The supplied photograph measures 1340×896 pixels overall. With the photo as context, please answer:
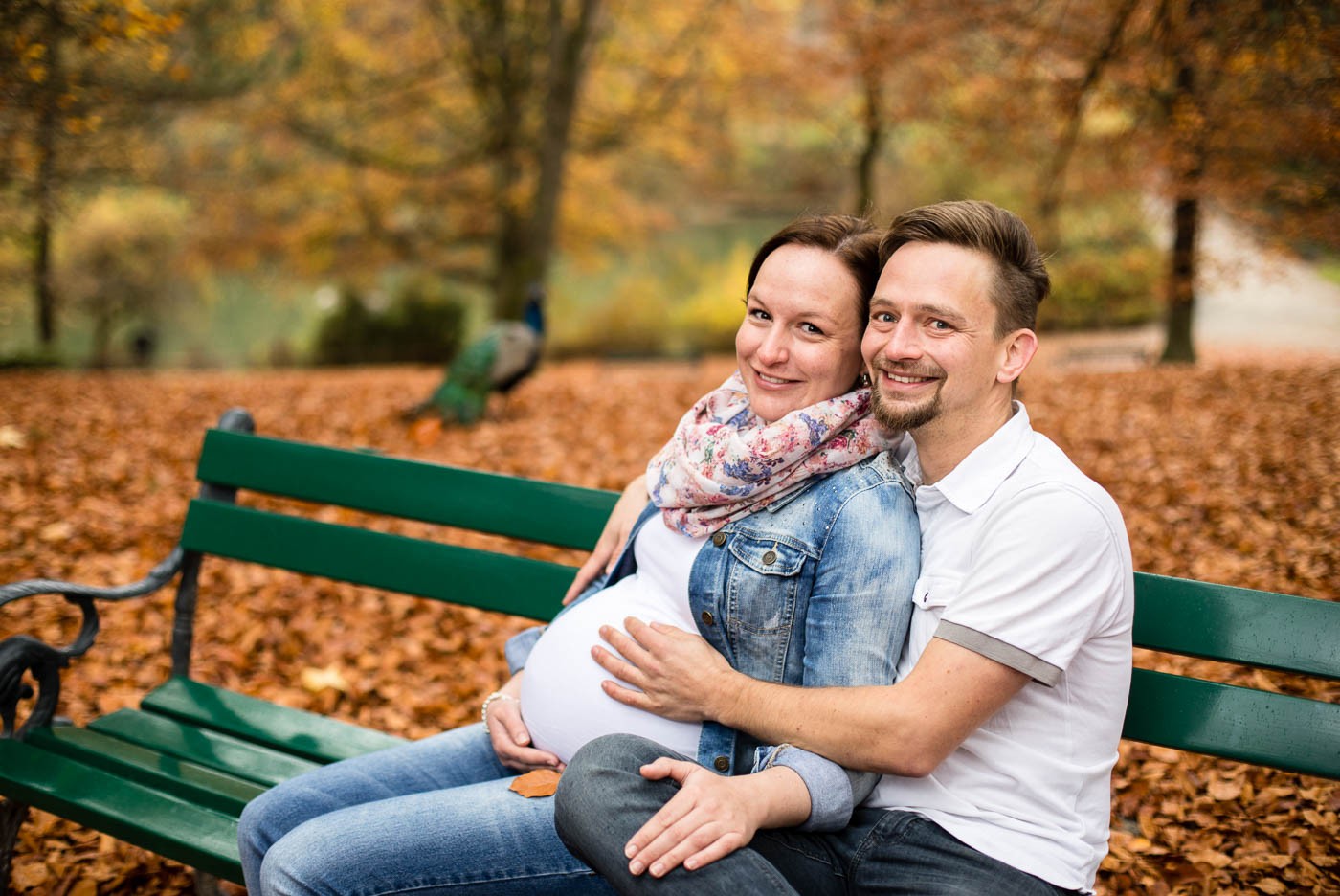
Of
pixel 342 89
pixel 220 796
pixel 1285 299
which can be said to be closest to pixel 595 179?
pixel 342 89

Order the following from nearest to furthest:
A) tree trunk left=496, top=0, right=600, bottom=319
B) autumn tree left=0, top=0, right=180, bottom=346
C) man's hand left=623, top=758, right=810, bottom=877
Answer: man's hand left=623, top=758, right=810, bottom=877
autumn tree left=0, top=0, right=180, bottom=346
tree trunk left=496, top=0, right=600, bottom=319

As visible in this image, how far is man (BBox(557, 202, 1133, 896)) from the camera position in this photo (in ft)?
5.73

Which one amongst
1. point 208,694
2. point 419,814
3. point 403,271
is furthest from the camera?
point 403,271

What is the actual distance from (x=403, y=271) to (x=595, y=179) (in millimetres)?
5046

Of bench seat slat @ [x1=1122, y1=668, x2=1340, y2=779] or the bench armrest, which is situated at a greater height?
bench seat slat @ [x1=1122, y1=668, x2=1340, y2=779]

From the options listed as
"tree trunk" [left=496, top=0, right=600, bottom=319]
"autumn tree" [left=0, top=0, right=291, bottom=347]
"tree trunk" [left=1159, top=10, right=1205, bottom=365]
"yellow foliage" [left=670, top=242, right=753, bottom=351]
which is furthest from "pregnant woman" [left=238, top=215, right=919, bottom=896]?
"yellow foliage" [left=670, top=242, right=753, bottom=351]

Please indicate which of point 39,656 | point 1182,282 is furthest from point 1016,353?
point 1182,282

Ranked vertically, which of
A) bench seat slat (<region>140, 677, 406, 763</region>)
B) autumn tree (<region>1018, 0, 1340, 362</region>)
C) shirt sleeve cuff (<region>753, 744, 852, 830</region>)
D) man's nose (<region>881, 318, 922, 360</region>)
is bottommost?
bench seat slat (<region>140, 677, 406, 763</region>)

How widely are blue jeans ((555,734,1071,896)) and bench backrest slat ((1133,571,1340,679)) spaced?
23.5 inches

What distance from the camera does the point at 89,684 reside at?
13.6ft

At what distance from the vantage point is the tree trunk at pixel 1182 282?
9.45 metres

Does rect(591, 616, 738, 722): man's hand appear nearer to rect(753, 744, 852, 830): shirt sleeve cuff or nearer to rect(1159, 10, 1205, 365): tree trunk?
rect(753, 744, 852, 830): shirt sleeve cuff

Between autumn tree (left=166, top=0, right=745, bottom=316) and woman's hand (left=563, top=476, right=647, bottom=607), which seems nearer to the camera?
woman's hand (left=563, top=476, right=647, bottom=607)

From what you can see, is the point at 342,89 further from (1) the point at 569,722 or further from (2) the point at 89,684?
(1) the point at 569,722
